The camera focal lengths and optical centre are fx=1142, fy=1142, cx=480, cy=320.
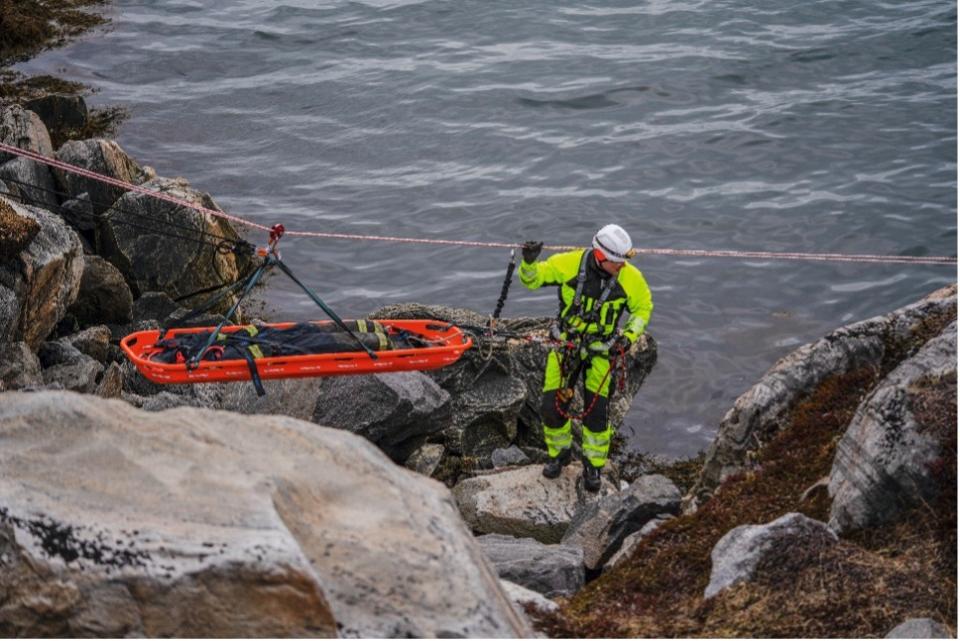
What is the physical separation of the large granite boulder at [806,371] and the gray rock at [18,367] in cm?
781

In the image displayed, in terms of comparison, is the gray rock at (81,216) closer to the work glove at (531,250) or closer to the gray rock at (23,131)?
the gray rock at (23,131)

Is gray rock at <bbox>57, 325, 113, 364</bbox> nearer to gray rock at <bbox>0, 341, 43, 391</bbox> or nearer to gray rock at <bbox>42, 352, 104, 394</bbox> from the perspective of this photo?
gray rock at <bbox>42, 352, 104, 394</bbox>

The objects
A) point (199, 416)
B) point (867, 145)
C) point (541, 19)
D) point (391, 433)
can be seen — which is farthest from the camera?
point (541, 19)

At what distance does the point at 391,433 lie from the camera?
13.8 m

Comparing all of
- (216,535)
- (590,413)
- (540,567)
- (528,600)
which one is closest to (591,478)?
(590,413)

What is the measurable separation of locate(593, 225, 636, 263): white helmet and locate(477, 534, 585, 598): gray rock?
3225 millimetres

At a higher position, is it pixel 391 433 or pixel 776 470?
pixel 776 470

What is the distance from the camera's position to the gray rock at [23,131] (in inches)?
840

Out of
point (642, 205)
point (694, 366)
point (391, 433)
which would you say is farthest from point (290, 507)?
point (642, 205)

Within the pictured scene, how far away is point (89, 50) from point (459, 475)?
2304 centimetres

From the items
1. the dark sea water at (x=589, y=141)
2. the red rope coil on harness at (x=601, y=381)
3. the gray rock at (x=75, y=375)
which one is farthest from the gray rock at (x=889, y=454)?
the gray rock at (x=75, y=375)

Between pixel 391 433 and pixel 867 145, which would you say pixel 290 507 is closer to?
pixel 391 433

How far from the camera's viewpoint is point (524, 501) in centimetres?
1323

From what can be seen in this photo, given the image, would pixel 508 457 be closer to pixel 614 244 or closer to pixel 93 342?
pixel 614 244
